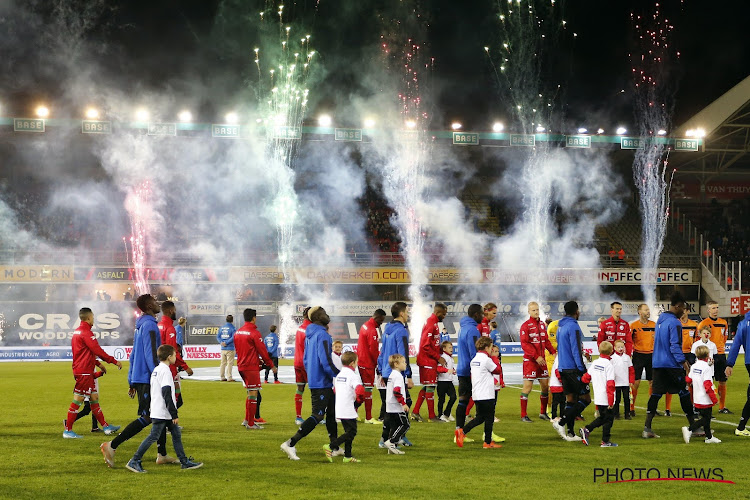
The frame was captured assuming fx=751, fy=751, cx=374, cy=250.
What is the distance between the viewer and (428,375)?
1340 centimetres

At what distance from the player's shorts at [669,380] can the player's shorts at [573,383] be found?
136 centimetres

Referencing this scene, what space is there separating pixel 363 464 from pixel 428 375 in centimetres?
389

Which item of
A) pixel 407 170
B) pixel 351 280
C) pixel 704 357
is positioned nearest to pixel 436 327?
pixel 704 357

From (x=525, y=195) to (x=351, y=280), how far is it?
46.4 feet

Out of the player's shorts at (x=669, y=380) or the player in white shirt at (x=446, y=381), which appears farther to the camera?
the player in white shirt at (x=446, y=381)

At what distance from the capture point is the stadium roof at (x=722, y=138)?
36.9 meters

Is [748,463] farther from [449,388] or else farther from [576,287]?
[576,287]

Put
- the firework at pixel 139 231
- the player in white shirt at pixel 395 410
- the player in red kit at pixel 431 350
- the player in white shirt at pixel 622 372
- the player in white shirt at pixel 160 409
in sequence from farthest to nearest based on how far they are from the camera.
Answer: the firework at pixel 139 231
the player in red kit at pixel 431 350
the player in white shirt at pixel 622 372
the player in white shirt at pixel 395 410
the player in white shirt at pixel 160 409

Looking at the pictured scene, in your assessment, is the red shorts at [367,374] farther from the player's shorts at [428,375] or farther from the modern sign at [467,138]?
the modern sign at [467,138]

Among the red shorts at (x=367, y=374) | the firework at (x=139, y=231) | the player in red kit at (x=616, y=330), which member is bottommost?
the red shorts at (x=367, y=374)

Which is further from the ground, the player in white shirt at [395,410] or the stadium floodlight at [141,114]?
the stadium floodlight at [141,114]

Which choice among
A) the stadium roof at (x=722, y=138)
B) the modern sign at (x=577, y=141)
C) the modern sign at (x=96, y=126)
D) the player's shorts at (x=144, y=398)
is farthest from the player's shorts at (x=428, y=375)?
the stadium roof at (x=722, y=138)
